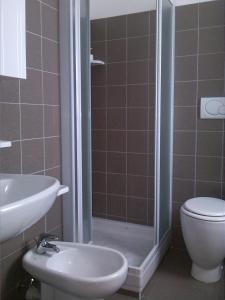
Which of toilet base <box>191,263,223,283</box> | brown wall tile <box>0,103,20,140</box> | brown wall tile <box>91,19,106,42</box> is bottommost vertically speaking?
toilet base <box>191,263,223,283</box>

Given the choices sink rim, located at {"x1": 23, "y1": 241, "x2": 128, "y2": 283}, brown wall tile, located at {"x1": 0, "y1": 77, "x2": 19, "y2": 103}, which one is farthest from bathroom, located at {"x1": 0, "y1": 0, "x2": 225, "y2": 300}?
sink rim, located at {"x1": 23, "y1": 241, "x2": 128, "y2": 283}

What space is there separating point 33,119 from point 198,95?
1.39 metres

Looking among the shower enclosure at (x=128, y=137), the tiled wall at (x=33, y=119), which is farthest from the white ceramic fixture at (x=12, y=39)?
the shower enclosure at (x=128, y=137)

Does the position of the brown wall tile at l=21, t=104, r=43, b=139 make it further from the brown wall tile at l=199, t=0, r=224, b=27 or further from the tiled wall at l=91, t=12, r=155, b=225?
the brown wall tile at l=199, t=0, r=224, b=27

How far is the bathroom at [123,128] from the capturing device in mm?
1726

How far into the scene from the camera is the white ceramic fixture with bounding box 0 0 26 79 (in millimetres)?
1264

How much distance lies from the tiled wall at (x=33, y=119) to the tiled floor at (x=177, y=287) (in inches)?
26.9

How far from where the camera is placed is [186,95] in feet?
8.28

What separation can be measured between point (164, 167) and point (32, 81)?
4.20 feet

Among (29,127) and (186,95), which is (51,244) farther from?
(186,95)

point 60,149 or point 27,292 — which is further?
point 60,149

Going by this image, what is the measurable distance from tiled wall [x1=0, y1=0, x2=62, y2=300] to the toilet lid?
92 cm

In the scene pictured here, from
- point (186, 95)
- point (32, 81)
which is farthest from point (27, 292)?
point (186, 95)

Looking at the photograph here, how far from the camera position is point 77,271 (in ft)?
5.16
